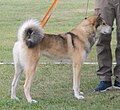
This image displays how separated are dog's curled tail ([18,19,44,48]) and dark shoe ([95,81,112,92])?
141cm

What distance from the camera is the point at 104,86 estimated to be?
6.90 meters

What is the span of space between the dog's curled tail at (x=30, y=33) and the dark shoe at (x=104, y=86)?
1.41m

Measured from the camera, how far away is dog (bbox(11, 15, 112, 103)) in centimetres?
609

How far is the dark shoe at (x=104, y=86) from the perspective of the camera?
6.82 m

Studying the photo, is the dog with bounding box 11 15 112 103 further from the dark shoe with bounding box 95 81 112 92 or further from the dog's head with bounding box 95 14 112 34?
the dark shoe with bounding box 95 81 112 92

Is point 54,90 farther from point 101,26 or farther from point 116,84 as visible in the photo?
point 101,26

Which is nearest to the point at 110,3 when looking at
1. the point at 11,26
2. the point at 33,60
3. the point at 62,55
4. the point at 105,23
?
the point at 105,23

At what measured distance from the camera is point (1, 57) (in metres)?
9.48

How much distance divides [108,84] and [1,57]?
132 inches

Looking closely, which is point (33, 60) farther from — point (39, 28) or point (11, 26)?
point (11, 26)

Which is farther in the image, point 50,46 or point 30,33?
point 50,46

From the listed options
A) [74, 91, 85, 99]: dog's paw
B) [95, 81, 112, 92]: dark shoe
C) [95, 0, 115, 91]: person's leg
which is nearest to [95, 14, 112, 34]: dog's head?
[95, 0, 115, 91]: person's leg

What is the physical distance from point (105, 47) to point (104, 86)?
66 cm

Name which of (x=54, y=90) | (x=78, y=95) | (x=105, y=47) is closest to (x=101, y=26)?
(x=105, y=47)
